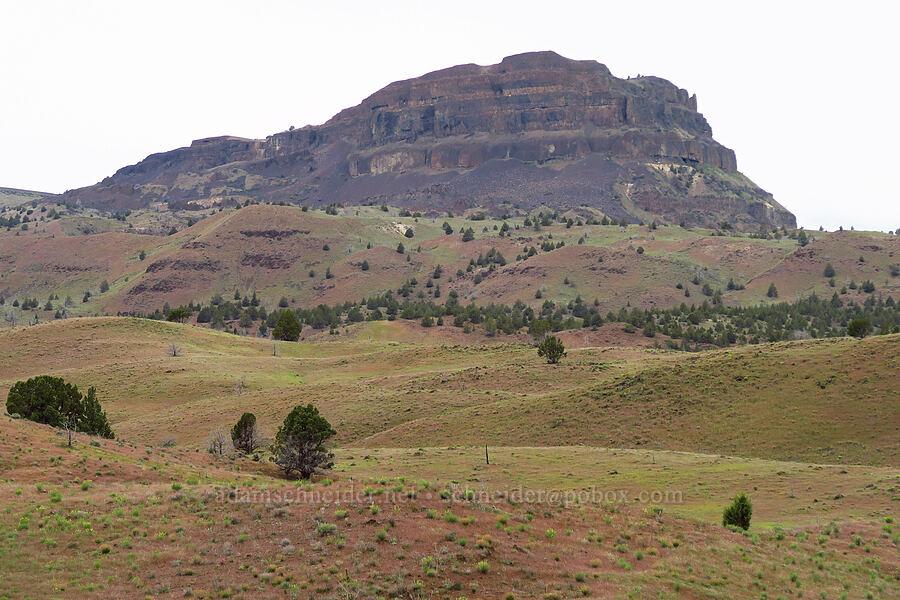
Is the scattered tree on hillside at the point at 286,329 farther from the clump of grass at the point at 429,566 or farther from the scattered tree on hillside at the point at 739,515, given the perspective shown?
the clump of grass at the point at 429,566

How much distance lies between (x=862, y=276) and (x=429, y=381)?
370ft

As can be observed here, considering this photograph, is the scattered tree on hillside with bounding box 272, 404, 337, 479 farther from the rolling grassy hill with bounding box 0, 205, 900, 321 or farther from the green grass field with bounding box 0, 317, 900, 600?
the rolling grassy hill with bounding box 0, 205, 900, 321

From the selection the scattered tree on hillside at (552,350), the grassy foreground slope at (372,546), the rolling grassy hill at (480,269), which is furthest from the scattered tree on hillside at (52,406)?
the rolling grassy hill at (480,269)

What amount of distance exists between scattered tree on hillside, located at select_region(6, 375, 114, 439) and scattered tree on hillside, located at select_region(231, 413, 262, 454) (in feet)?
22.8

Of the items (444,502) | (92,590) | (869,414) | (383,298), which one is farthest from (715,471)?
(383,298)

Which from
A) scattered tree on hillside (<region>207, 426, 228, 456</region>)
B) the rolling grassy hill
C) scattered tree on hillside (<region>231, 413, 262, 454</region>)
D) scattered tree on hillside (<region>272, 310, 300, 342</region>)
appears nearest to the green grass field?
scattered tree on hillside (<region>207, 426, 228, 456</region>)

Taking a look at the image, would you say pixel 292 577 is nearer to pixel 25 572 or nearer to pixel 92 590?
pixel 92 590

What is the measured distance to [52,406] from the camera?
4303 cm

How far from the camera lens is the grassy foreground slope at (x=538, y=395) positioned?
50.2m

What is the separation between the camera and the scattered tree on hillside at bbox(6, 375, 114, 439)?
1678 inches

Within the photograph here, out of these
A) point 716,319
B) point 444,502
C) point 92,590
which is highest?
point 716,319

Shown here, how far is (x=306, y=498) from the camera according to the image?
2627cm

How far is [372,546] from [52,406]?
93.0 feet

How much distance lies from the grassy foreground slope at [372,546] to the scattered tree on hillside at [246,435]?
1498cm
